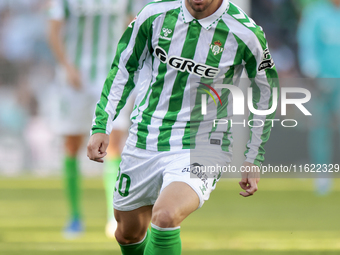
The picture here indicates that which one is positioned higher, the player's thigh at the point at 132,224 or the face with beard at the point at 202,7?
the face with beard at the point at 202,7

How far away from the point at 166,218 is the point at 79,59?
2.99 meters

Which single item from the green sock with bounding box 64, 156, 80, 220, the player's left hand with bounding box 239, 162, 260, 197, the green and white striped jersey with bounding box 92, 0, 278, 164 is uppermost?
the green and white striped jersey with bounding box 92, 0, 278, 164

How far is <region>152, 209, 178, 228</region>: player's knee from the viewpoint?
2.94 metres

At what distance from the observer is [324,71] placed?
26.8 ft

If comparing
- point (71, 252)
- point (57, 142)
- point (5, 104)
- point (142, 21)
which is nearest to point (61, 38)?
point (71, 252)

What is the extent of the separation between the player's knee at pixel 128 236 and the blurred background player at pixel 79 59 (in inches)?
70.6

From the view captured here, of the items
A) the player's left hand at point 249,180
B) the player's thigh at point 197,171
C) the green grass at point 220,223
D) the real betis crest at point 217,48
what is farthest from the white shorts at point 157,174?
the green grass at point 220,223

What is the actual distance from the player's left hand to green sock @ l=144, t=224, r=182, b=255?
43cm

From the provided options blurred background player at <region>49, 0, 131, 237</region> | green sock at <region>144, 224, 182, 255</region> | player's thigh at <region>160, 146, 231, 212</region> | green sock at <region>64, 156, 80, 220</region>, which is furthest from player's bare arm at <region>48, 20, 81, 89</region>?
green sock at <region>144, 224, 182, 255</region>

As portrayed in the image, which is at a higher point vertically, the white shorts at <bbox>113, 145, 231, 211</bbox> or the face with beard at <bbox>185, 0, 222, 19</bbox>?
the face with beard at <bbox>185, 0, 222, 19</bbox>

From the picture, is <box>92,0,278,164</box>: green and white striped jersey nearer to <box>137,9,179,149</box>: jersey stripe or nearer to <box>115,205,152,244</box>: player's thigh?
<box>137,9,179,149</box>: jersey stripe

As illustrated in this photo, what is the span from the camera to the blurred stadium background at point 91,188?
15.9 ft

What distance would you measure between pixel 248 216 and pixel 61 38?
234cm

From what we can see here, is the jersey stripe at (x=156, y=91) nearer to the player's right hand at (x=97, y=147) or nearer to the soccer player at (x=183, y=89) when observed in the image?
the soccer player at (x=183, y=89)
